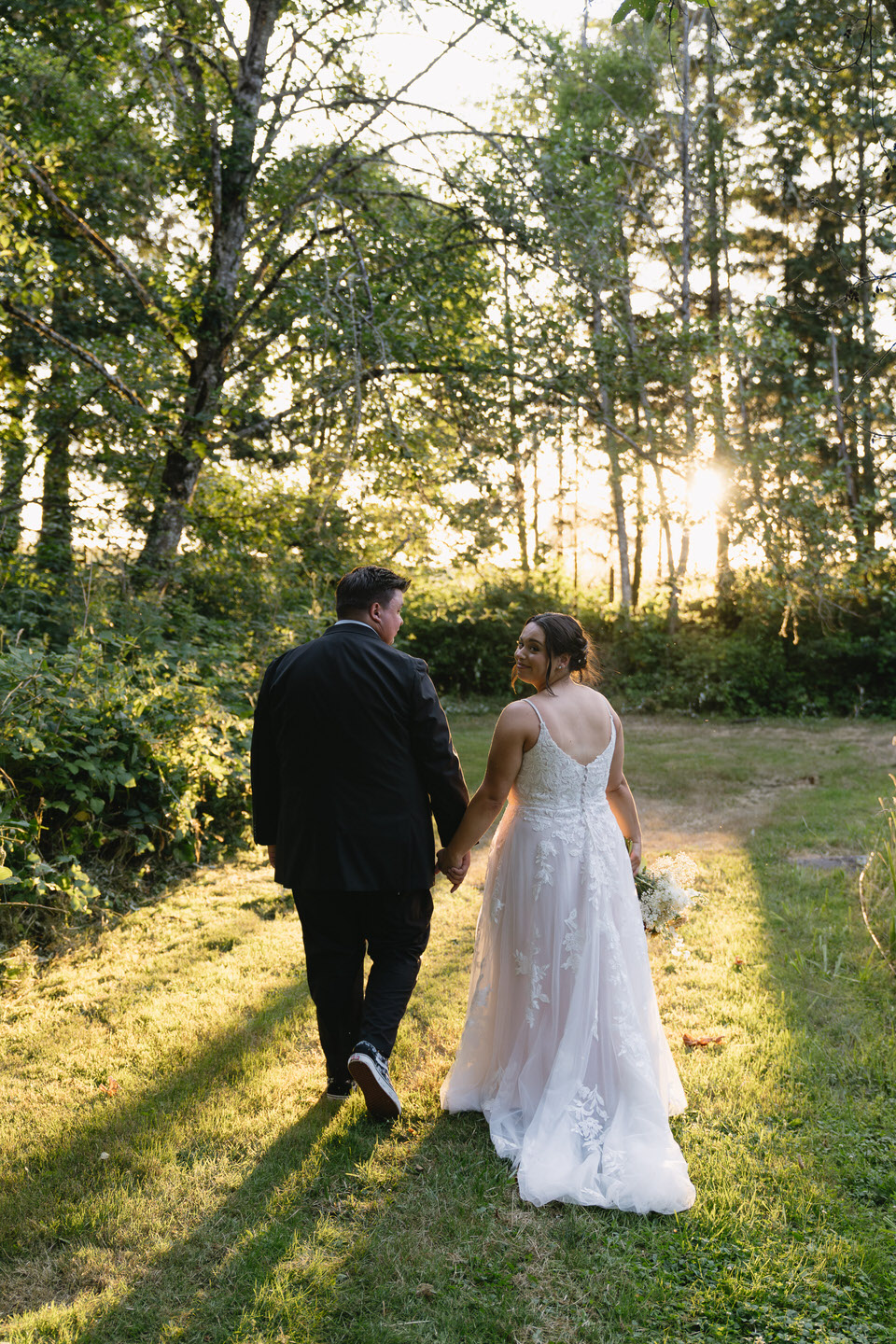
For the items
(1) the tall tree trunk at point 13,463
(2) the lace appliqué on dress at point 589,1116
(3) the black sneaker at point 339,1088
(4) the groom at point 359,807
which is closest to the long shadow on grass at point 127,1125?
(3) the black sneaker at point 339,1088

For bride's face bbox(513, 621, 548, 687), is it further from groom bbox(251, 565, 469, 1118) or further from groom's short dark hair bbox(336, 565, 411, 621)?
groom's short dark hair bbox(336, 565, 411, 621)

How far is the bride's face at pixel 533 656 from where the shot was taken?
3.30m

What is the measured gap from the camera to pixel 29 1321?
231 cm

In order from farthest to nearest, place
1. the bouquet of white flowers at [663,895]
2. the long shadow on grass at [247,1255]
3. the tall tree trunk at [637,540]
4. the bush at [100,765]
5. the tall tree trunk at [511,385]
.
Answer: the tall tree trunk at [637,540]
the tall tree trunk at [511,385]
the bush at [100,765]
the bouquet of white flowers at [663,895]
the long shadow on grass at [247,1255]

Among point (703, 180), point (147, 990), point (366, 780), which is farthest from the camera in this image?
point (703, 180)

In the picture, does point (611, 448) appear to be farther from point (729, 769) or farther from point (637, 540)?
point (637, 540)

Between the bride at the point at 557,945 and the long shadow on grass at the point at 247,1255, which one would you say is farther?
the bride at the point at 557,945

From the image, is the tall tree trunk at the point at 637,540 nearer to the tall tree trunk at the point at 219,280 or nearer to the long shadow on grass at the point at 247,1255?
the tall tree trunk at the point at 219,280

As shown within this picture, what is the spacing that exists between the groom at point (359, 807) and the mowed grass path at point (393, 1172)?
40 cm

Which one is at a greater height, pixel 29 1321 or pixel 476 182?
pixel 476 182

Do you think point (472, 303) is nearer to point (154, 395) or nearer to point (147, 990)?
point (154, 395)

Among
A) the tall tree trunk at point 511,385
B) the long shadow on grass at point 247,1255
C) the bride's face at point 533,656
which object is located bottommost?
the long shadow on grass at point 247,1255

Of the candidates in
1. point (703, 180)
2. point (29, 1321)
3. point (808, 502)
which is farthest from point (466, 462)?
point (703, 180)

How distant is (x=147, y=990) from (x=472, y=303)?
24.4ft
